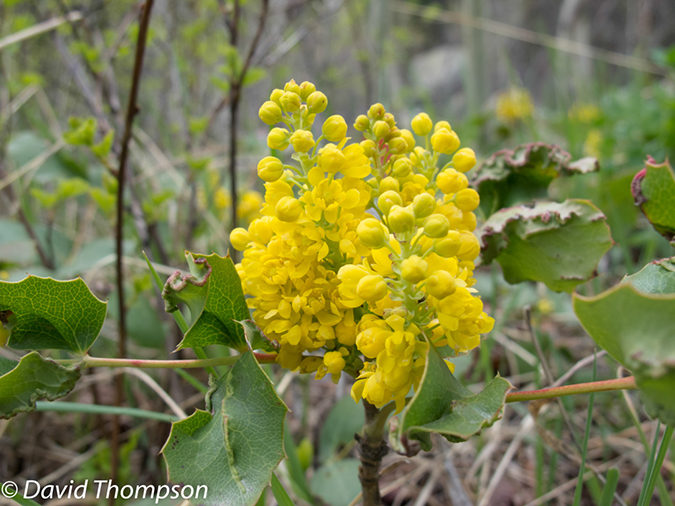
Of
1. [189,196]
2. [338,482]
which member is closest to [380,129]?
[338,482]

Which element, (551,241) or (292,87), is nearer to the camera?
(292,87)

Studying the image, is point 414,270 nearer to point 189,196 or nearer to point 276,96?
Result: point 276,96

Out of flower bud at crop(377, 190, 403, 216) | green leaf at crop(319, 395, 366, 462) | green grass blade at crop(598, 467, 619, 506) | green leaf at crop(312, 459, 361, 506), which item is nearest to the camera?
flower bud at crop(377, 190, 403, 216)

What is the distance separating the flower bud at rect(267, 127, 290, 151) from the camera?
18.5 inches

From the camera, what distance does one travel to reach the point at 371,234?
1.29 feet

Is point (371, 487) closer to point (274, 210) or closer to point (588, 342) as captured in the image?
point (274, 210)

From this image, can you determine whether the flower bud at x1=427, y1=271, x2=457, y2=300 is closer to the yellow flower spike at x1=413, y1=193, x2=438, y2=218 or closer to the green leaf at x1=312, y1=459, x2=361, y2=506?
the yellow flower spike at x1=413, y1=193, x2=438, y2=218

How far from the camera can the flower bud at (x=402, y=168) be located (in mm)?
467

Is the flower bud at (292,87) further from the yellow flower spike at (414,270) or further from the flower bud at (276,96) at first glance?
the yellow flower spike at (414,270)

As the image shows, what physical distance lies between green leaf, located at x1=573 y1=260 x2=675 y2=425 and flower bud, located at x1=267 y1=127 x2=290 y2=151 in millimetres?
301

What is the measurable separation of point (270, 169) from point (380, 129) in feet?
0.38

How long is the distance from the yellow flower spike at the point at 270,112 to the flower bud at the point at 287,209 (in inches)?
4.1

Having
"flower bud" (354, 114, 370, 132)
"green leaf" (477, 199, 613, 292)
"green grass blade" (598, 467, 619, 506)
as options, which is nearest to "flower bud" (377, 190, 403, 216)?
"flower bud" (354, 114, 370, 132)

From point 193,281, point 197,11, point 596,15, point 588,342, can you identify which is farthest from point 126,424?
point 596,15
